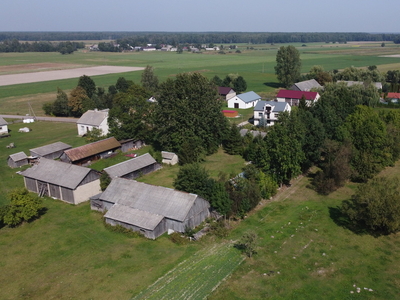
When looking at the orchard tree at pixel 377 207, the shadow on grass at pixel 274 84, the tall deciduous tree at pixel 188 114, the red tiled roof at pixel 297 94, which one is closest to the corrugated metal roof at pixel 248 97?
the red tiled roof at pixel 297 94

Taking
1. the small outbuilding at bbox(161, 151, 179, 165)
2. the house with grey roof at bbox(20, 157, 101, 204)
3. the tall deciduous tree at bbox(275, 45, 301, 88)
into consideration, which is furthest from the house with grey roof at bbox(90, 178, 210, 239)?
the tall deciduous tree at bbox(275, 45, 301, 88)

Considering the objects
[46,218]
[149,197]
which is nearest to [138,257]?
[149,197]

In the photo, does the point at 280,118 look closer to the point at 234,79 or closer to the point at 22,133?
the point at 22,133

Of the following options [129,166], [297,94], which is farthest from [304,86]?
[129,166]

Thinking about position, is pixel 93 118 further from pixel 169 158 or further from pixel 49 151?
pixel 169 158

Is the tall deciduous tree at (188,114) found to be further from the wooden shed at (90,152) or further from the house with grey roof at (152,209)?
the house with grey roof at (152,209)

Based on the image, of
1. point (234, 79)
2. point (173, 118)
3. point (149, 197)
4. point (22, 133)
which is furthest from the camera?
point (234, 79)
